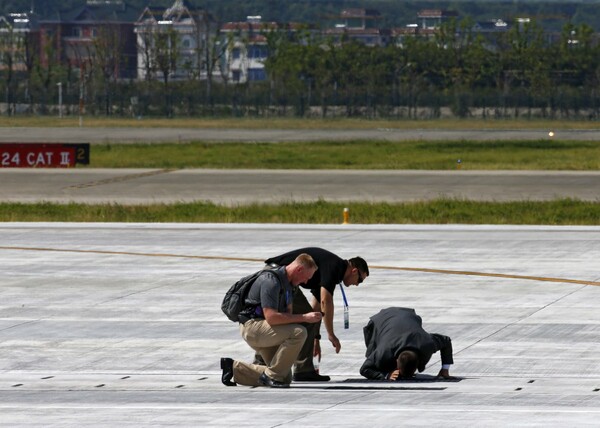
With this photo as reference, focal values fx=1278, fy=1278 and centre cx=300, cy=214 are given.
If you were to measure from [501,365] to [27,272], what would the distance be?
1133cm

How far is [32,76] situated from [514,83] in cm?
5629

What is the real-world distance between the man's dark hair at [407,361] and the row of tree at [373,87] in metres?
103

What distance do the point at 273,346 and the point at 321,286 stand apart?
1.16 meters

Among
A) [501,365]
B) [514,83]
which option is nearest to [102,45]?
[514,83]

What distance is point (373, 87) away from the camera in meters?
126

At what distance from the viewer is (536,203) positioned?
129ft

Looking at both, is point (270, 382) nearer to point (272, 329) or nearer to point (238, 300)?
point (272, 329)

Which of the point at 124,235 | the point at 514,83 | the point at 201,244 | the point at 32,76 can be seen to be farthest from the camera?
the point at 32,76

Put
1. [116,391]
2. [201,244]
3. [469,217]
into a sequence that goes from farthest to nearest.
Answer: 1. [469,217]
2. [201,244]
3. [116,391]

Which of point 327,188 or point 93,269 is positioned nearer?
point 93,269

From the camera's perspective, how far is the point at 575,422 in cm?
1155

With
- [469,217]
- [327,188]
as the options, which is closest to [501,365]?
[469,217]

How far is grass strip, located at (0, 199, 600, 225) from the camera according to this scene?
114 ft

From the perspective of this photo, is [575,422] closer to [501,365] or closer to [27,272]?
[501,365]
